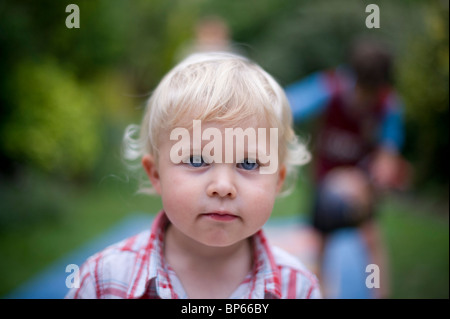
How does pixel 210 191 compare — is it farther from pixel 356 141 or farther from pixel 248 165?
pixel 356 141

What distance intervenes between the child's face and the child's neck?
0.17 metres

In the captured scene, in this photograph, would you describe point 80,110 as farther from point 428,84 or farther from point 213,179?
point 213,179

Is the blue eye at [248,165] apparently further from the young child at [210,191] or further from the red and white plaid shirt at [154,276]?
the red and white plaid shirt at [154,276]

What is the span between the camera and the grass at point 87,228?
11.7 feet

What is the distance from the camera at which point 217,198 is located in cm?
126

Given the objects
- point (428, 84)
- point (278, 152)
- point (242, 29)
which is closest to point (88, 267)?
point (278, 152)

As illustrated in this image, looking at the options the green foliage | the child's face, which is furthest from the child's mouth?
the green foliage

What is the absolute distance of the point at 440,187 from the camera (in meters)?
5.60

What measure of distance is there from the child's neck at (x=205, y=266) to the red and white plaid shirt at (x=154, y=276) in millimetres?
26

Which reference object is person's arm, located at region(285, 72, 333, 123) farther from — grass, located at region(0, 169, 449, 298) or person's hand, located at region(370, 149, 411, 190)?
grass, located at region(0, 169, 449, 298)

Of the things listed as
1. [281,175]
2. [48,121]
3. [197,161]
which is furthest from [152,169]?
[48,121]

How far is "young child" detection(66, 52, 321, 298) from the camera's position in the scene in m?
1.28

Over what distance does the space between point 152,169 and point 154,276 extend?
0.36 meters

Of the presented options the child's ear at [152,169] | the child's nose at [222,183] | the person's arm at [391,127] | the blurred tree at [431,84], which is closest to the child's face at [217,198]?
the child's nose at [222,183]
